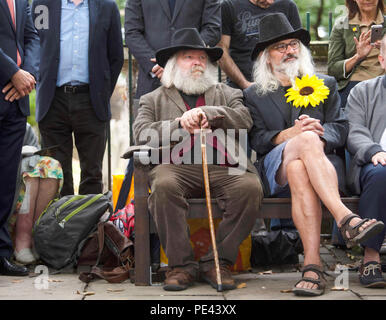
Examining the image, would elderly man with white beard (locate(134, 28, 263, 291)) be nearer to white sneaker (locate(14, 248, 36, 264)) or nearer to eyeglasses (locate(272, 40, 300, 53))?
eyeglasses (locate(272, 40, 300, 53))

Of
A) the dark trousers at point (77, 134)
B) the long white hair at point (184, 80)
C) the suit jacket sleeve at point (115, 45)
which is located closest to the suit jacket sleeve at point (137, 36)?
the suit jacket sleeve at point (115, 45)

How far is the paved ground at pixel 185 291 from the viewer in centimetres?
425

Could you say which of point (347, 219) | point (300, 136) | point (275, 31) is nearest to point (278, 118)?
A: point (300, 136)

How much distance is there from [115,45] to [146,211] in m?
1.85

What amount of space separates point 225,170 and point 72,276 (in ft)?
4.34

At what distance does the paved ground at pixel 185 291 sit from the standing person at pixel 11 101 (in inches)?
13.9

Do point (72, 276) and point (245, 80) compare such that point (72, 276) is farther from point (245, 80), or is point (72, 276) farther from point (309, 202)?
point (245, 80)

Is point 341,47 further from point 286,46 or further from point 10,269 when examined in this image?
point 10,269

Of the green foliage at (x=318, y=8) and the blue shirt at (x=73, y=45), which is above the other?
the green foliage at (x=318, y=8)

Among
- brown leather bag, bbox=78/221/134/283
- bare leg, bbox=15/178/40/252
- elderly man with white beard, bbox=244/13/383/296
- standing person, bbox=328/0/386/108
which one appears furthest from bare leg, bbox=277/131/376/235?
bare leg, bbox=15/178/40/252

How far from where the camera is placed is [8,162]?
5.07 meters

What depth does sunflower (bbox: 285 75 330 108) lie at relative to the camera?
5.05 meters

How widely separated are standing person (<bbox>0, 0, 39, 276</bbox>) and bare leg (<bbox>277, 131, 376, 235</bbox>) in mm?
1913

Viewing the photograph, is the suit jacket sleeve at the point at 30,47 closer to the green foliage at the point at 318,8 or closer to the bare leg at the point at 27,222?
the bare leg at the point at 27,222
